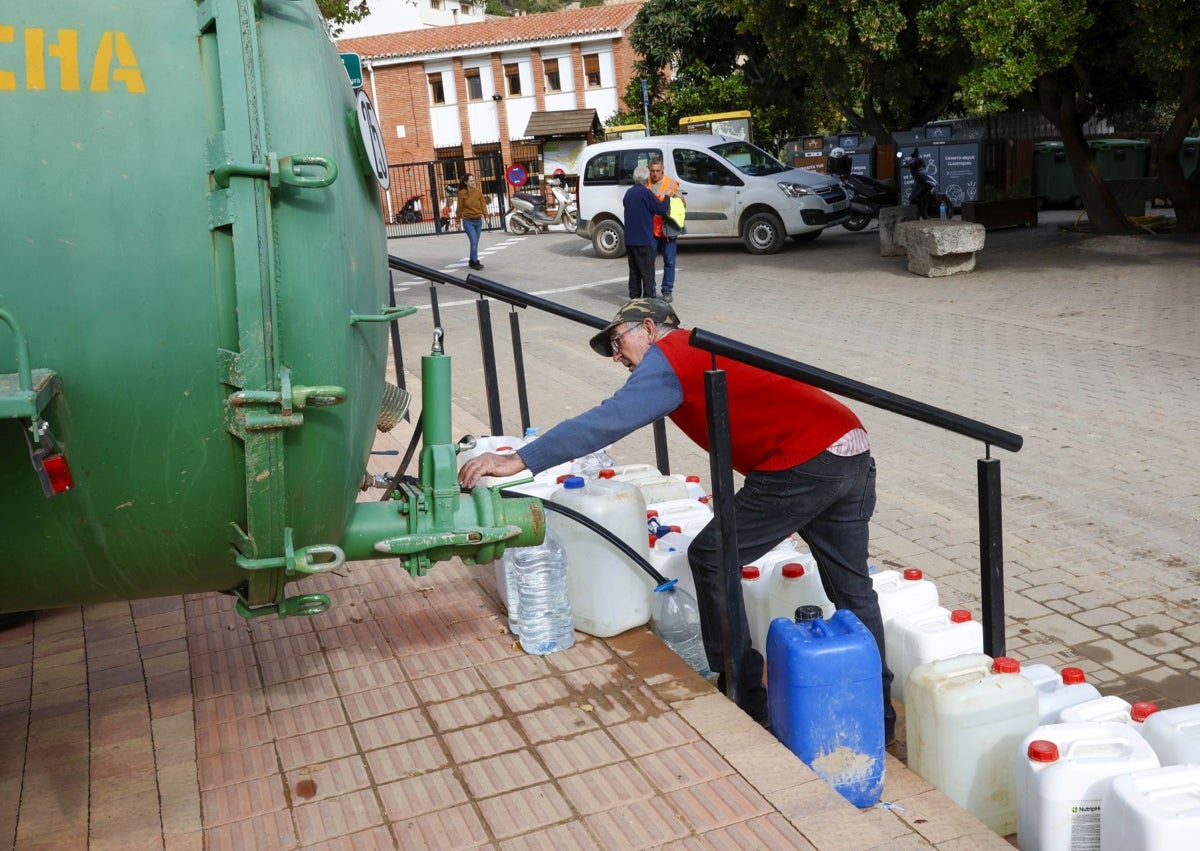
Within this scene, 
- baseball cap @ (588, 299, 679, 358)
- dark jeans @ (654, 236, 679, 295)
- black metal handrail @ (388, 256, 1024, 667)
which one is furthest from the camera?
dark jeans @ (654, 236, 679, 295)

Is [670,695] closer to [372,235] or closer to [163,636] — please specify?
[372,235]

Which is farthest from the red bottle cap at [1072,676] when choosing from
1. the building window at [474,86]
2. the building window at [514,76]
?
the building window at [474,86]

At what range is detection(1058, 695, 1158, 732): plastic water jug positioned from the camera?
3.44 meters

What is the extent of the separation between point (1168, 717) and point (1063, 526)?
10.5ft

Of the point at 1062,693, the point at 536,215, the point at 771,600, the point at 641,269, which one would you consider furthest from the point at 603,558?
the point at 536,215

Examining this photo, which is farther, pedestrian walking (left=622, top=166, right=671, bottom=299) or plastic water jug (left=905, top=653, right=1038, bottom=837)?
pedestrian walking (left=622, top=166, right=671, bottom=299)

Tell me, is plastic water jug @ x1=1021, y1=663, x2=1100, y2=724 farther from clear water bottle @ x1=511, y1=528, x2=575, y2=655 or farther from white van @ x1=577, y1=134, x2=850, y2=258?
white van @ x1=577, y1=134, x2=850, y2=258

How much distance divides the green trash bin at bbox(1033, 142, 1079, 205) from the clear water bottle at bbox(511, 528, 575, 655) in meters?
21.0

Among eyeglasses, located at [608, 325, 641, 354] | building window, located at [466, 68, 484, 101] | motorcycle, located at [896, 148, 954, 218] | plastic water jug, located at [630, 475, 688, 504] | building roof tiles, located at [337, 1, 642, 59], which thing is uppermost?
building roof tiles, located at [337, 1, 642, 59]

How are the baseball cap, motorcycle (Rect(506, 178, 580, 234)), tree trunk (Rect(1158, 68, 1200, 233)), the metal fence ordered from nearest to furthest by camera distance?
1. the baseball cap
2. tree trunk (Rect(1158, 68, 1200, 233))
3. motorcycle (Rect(506, 178, 580, 234))
4. the metal fence

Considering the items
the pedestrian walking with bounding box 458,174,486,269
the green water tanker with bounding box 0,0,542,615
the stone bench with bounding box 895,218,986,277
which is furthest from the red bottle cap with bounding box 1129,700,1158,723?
the pedestrian walking with bounding box 458,174,486,269

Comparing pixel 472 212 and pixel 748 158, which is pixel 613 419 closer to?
pixel 748 158

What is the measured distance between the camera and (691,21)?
30.7 meters

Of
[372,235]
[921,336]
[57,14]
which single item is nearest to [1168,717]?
[372,235]
